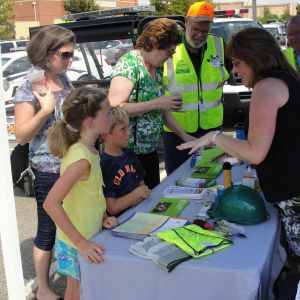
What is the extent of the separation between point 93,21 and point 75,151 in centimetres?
348

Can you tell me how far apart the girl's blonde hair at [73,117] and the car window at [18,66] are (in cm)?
666

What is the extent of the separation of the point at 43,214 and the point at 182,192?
822mm

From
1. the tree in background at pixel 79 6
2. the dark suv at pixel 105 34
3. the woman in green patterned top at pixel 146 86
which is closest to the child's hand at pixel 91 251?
the woman in green patterned top at pixel 146 86

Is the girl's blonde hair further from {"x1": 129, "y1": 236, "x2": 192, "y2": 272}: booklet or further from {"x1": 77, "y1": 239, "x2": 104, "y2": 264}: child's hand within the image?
{"x1": 129, "y1": 236, "x2": 192, "y2": 272}: booklet

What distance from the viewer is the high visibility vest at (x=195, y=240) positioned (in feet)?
5.82

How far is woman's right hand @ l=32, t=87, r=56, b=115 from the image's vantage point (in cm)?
234

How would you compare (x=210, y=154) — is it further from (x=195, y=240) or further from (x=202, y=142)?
(x=195, y=240)

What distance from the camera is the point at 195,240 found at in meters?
1.85

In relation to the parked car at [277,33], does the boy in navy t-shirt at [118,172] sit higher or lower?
lower

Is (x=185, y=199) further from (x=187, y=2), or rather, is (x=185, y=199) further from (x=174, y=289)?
(x=187, y=2)

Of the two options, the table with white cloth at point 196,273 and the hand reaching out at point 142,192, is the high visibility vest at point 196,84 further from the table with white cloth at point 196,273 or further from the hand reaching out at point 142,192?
the table with white cloth at point 196,273

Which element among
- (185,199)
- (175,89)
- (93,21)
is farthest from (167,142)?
(93,21)

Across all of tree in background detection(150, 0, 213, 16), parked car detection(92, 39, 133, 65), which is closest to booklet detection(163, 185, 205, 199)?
parked car detection(92, 39, 133, 65)

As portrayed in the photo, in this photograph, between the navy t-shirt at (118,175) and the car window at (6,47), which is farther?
the car window at (6,47)
